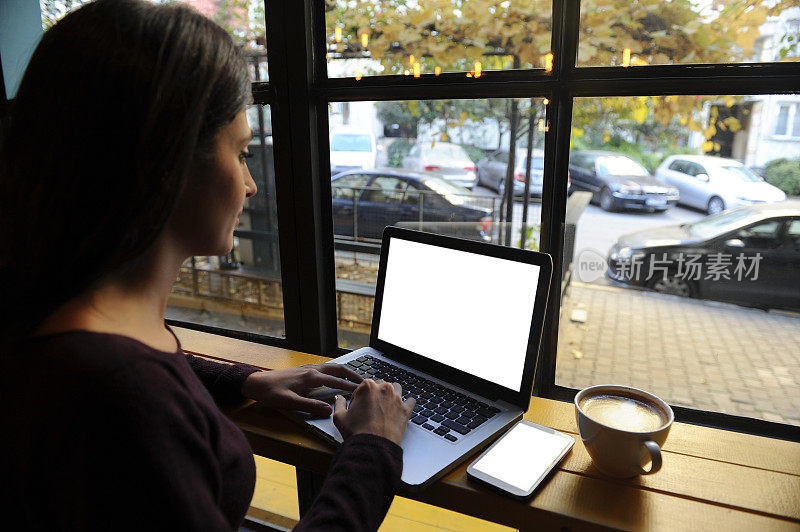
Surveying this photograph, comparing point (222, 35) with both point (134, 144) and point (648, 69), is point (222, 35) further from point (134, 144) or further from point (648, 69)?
point (648, 69)

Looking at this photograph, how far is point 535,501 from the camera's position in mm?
803

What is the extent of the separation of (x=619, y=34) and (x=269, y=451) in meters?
1.08

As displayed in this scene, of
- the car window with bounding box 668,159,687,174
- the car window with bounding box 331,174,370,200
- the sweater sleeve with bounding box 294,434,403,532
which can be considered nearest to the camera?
the sweater sleeve with bounding box 294,434,403,532

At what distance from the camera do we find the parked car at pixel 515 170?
4.03 ft

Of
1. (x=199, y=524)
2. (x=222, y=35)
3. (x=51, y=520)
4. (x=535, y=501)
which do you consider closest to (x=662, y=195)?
(x=535, y=501)

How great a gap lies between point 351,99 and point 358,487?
3.28 feet

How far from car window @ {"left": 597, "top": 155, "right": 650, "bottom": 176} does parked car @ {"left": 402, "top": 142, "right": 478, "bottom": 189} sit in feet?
0.98

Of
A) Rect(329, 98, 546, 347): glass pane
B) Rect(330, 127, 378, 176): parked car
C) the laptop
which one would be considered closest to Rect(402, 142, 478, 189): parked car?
Rect(329, 98, 546, 347): glass pane

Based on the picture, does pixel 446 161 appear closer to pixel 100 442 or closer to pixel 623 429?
pixel 623 429

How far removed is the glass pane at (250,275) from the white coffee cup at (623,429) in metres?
1.03

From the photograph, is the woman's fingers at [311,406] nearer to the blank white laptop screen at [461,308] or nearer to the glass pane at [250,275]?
the blank white laptop screen at [461,308]

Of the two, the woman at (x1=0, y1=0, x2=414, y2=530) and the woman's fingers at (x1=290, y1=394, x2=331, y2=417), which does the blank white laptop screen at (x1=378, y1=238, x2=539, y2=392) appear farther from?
the woman at (x1=0, y1=0, x2=414, y2=530)

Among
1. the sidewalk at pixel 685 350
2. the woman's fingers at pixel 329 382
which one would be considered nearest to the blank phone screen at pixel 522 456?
the woman's fingers at pixel 329 382

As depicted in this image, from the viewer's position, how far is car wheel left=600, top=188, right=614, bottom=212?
120 centimetres
